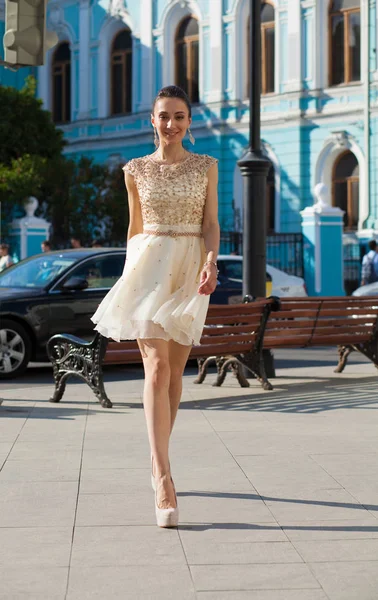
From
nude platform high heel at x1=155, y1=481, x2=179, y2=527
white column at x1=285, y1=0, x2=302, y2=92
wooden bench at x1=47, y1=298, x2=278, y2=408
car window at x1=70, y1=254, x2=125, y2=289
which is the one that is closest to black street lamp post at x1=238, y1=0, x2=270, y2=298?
wooden bench at x1=47, y1=298, x2=278, y2=408

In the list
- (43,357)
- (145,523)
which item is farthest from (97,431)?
(43,357)

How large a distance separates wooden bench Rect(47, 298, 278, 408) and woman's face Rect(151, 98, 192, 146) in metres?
4.59

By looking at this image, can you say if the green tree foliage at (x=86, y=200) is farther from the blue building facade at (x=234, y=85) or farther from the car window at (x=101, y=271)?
the car window at (x=101, y=271)

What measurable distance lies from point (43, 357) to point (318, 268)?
51.3 feet

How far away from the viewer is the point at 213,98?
36.8 m

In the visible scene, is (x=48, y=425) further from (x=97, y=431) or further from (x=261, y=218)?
(x=261, y=218)

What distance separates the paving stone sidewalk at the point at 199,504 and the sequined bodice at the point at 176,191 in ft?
4.81

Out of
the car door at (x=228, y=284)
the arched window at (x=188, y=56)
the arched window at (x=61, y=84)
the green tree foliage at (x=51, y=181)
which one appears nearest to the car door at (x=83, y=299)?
the car door at (x=228, y=284)

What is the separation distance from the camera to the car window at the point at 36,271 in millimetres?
15016

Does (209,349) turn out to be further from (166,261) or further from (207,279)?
(207,279)

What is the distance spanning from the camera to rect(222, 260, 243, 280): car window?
1700 cm

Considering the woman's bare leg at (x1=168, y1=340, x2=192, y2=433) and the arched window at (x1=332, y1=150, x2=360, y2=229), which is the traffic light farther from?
the arched window at (x1=332, y1=150, x2=360, y2=229)

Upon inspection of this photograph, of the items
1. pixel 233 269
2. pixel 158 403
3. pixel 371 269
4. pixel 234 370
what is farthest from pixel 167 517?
pixel 371 269

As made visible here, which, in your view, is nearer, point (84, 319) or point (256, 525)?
point (256, 525)
